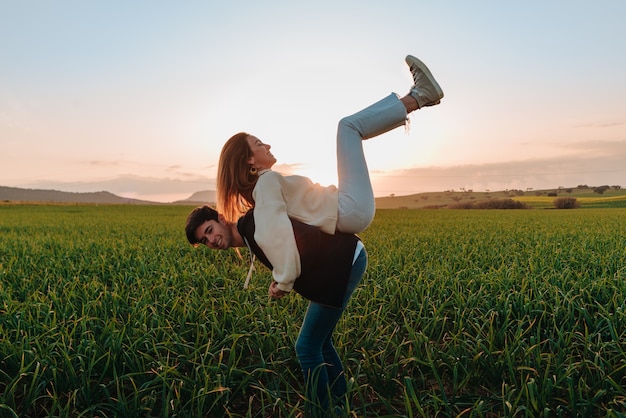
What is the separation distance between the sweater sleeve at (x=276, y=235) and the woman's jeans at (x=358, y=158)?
431 mm

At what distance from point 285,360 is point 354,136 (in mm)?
1850

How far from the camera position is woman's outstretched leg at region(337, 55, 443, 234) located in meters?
2.70

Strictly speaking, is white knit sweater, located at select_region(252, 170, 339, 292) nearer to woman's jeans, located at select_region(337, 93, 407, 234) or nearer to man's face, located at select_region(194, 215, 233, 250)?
woman's jeans, located at select_region(337, 93, 407, 234)

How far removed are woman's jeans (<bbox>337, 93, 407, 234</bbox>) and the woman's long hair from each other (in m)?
0.62

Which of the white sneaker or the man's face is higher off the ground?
the white sneaker

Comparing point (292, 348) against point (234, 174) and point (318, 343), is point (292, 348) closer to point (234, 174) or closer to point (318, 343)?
point (318, 343)

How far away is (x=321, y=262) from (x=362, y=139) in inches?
34.0

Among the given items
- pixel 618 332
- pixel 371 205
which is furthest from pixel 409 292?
pixel 371 205

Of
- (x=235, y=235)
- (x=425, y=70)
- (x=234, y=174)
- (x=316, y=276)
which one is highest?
(x=425, y=70)

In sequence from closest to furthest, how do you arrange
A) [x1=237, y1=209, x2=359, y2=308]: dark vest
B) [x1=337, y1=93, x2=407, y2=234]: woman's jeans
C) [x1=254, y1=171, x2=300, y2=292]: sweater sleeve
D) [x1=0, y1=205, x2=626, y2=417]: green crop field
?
[x1=254, y1=171, x2=300, y2=292]: sweater sleeve
[x1=237, y1=209, x2=359, y2=308]: dark vest
[x1=337, y1=93, x2=407, y2=234]: woman's jeans
[x1=0, y1=205, x2=626, y2=417]: green crop field

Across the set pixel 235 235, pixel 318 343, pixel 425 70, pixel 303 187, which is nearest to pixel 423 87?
pixel 425 70

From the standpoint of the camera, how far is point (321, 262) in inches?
104

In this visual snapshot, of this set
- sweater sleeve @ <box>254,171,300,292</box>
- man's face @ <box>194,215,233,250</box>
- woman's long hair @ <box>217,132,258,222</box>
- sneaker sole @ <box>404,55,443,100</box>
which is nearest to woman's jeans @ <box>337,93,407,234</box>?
sneaker sole @ <box>404,55,443,100</box>

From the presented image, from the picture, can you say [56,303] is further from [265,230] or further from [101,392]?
[265,230]
